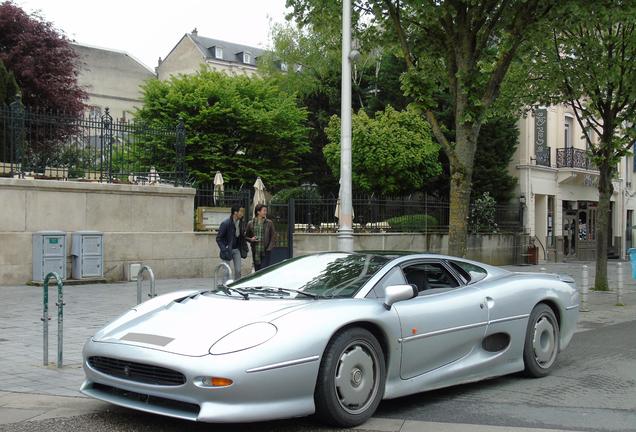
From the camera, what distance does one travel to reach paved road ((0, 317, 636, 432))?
4.79 metres

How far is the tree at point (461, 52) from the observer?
11.1 m

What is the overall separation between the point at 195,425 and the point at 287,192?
18.9 metres

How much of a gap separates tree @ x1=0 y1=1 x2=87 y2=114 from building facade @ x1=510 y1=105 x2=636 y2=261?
20220 millimetres

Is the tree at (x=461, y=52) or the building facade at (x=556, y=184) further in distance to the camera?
the building facade at (x=556, y=184)

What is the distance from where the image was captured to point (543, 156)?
108ft

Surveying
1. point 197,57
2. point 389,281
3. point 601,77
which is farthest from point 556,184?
point 197,57

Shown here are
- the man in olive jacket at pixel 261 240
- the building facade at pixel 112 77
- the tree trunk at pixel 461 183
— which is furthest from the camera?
the building facade at pixel 112 77

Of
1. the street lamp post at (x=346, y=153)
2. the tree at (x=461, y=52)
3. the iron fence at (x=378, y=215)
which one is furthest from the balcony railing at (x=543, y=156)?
the street lamp post at (x=346, y=153)

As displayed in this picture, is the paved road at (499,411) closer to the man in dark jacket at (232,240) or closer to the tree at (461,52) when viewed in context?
the tree at (461,52)

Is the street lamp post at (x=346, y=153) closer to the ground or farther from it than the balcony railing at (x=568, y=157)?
closer to the ground

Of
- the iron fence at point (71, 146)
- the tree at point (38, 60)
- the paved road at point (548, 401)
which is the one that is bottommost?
the paved road at point (548, 401)

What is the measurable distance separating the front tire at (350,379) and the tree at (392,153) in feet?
71.0

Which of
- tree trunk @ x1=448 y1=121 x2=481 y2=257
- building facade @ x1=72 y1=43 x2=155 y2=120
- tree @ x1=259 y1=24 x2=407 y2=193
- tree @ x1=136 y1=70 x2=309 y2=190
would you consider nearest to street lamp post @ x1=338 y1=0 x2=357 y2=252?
tree trunk @ x1=448 y1=121 x2=481 y2=257

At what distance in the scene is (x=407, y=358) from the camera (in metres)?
5.22
